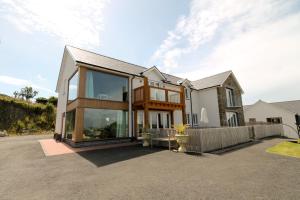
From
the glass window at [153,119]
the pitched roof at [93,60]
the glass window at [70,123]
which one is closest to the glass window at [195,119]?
the glass window at [153,119]

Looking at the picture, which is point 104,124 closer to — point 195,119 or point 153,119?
point 153,119

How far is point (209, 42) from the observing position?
41.2 feet

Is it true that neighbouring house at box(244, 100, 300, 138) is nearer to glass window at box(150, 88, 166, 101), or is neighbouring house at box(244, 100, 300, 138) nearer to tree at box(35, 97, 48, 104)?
glass window at box(150, 88, 166, 101)

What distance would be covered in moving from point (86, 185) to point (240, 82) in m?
28.7

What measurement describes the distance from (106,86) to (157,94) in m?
5.12

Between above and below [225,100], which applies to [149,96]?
below

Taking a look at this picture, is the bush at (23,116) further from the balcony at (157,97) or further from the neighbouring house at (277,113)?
the neighbouring house at (277,113)

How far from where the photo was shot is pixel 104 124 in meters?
13.0

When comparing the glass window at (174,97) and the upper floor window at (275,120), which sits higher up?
the glass window at (174,97)

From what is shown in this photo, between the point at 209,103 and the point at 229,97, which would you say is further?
the point at 229,97

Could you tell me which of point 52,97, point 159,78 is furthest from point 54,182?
point 52,97

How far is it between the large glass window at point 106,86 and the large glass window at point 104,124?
1.32 m

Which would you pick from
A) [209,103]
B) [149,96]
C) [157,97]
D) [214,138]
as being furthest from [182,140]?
[209,103]

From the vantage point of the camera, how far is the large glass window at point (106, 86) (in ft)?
42.4
